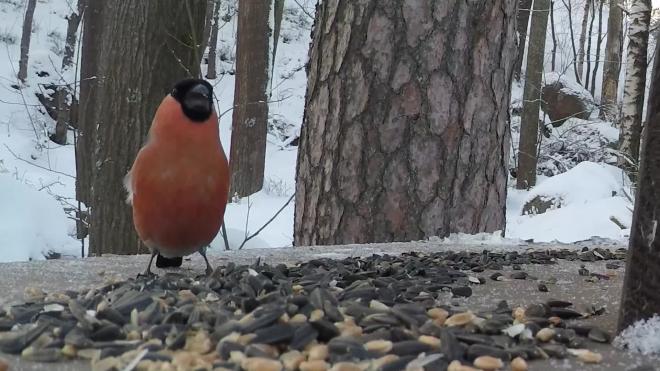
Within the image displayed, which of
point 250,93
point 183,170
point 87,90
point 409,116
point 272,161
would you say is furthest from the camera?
point 272,161

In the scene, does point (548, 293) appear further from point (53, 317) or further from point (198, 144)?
point (53, 317)

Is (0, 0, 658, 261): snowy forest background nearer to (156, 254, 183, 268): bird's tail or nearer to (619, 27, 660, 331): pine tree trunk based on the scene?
(156, 254, 183, 268): bird's tail

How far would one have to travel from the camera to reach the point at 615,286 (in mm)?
1896

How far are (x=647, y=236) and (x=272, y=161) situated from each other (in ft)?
52.0

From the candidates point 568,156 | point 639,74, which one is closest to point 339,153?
point 639,74

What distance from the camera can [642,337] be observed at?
1.26m

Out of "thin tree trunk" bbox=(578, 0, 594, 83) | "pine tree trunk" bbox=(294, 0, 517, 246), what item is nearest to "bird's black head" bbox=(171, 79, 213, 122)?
"pine tree trunk" bbox=(294, 0, 517, 246)

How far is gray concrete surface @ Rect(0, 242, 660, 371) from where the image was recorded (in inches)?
47.7

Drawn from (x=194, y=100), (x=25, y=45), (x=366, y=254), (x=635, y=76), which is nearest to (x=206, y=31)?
(x=635, y=76)

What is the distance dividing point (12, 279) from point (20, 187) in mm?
4559

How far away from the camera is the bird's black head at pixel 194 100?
193 cm

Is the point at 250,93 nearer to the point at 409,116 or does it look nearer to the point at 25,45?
the point at 409,116

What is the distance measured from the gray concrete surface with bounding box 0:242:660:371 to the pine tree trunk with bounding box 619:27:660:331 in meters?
0.08

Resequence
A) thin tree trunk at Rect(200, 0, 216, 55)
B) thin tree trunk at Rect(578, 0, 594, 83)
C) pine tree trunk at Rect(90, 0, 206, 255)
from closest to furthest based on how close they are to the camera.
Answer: pine tree trunk at Rect(90, 0, 206, 255), thin tree trunk at Rect(200, 0, 216, 55), thin tree trunk at Rect(578, 0, 594, 83)
